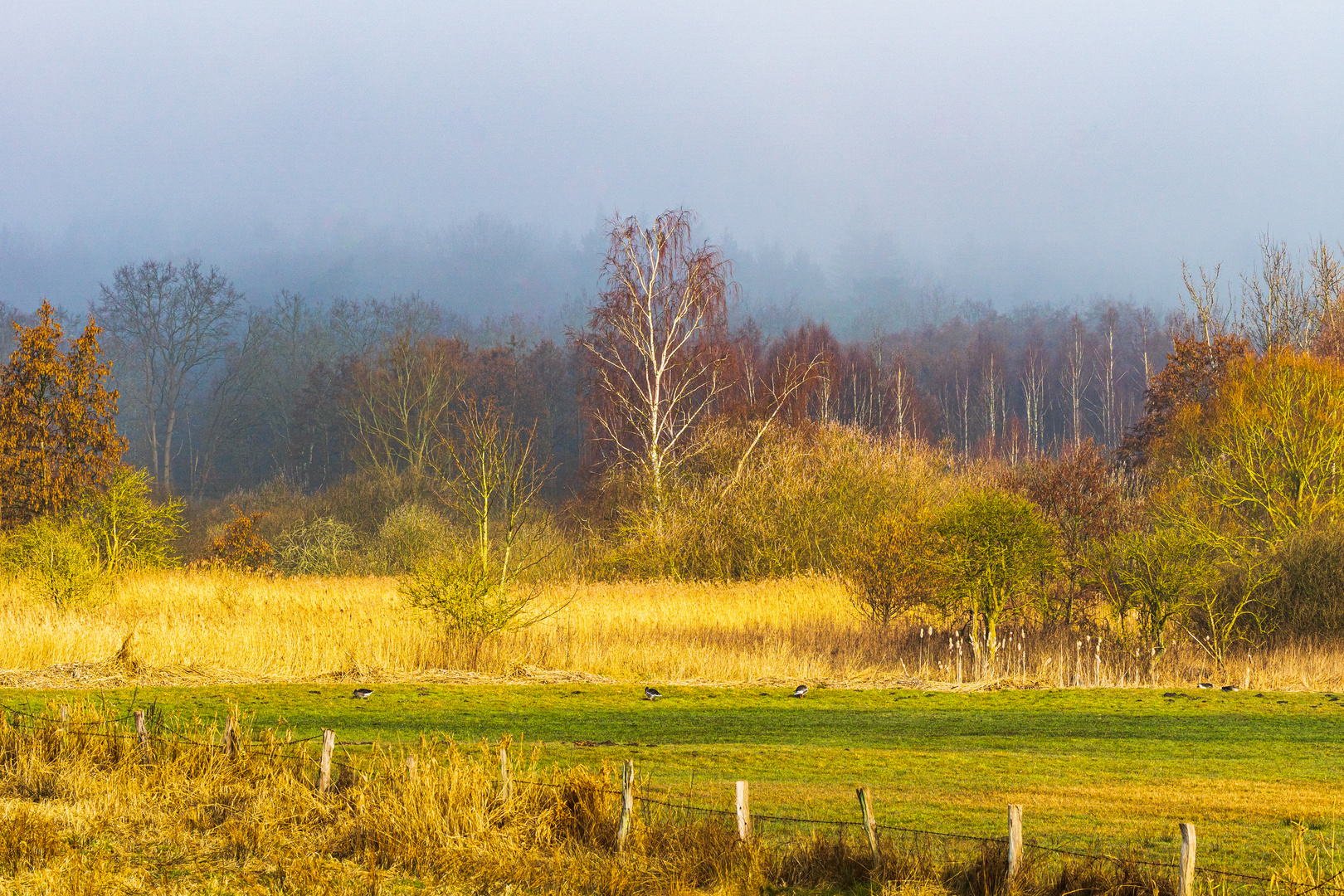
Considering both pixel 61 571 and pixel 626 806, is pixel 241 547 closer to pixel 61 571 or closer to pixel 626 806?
pixel 61 571

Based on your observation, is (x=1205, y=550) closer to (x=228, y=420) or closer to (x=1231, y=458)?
(x=1231, y=458)

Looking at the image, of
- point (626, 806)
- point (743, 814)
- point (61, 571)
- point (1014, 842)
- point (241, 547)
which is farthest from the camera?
point (241, 547)

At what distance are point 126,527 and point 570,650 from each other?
13063 millimetres

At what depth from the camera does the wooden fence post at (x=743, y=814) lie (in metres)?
5.94

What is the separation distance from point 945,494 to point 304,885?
2430cm

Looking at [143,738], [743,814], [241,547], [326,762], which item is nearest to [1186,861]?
[743,814]

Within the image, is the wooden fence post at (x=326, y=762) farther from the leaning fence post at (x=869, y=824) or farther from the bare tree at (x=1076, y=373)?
the bare tree at (x=1076, y=373)

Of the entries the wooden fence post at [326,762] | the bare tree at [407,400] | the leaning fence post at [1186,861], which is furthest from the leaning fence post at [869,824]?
the bare tree at [407,400]

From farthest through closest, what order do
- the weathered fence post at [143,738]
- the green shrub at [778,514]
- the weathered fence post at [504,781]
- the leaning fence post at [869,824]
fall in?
the green shrub at [778,514] < the weathered fence post at [143,738] < the weathered fence post at [504,781] < the leaning fence post at [869,824]

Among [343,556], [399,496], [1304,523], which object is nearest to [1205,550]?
[1304,523]

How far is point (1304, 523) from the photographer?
1983 centimetres

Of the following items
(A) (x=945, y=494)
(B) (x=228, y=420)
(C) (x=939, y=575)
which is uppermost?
(B) (x=228, y=420)

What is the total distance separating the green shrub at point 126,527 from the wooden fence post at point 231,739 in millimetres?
17565

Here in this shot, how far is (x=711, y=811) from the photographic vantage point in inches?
255
